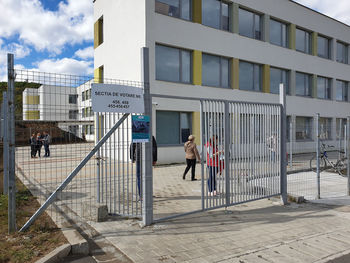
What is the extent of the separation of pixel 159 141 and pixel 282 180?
8.19m

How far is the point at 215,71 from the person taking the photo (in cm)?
1617

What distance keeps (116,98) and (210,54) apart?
1214cm

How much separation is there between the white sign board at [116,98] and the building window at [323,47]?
2258 centimetres

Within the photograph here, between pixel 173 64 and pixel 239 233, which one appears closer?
pixel 239 233

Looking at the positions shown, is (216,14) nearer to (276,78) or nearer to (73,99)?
(276,78)

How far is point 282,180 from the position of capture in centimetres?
677

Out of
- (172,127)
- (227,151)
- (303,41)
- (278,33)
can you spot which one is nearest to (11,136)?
(227,151)

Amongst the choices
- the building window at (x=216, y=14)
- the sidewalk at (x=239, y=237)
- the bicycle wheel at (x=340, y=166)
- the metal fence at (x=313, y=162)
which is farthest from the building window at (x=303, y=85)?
the sidewalk at (x=239, y=237)

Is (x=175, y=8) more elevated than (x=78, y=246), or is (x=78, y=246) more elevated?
(x=175, y=8)

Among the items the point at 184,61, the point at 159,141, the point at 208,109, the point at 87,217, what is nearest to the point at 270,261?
the point at 208,109

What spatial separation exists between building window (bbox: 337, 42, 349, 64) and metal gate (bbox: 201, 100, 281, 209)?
2270cm

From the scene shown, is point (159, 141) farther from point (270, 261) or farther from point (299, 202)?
point (270, 261)

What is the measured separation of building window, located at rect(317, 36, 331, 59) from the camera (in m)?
23.1

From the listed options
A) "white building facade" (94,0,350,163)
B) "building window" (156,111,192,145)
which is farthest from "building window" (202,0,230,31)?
"building window" (156,111,192,145)
